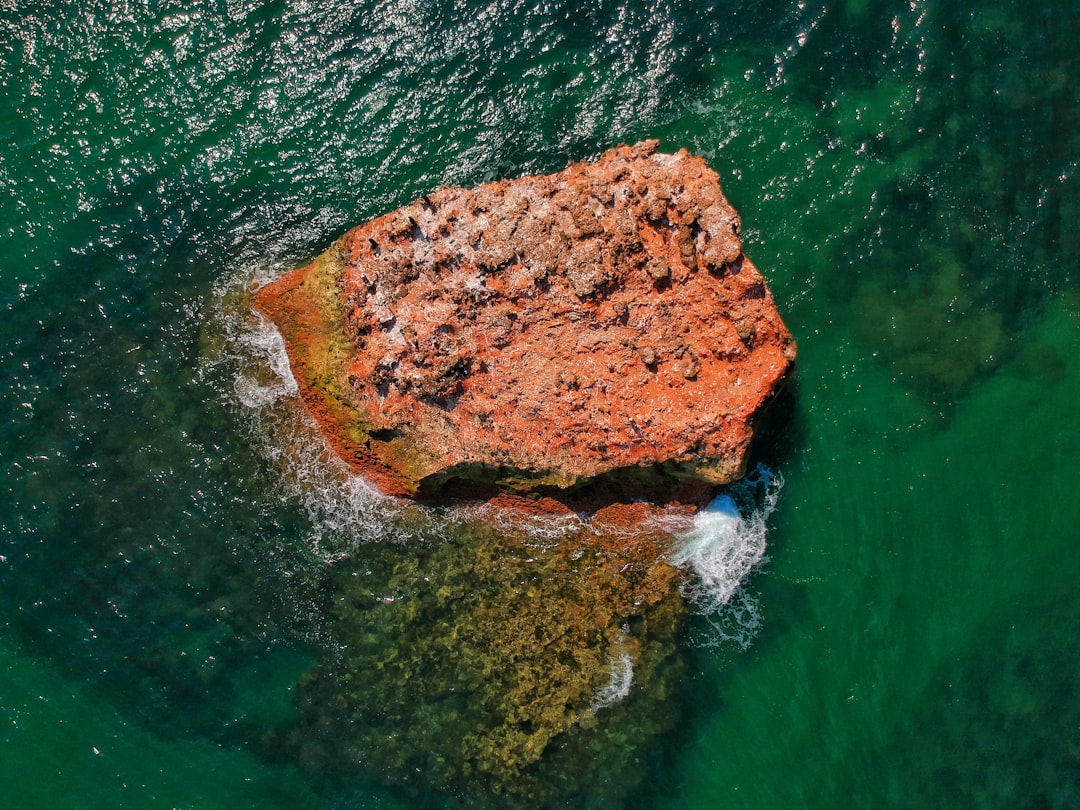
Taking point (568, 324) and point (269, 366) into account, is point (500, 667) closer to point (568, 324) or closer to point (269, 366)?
point (568, 324)

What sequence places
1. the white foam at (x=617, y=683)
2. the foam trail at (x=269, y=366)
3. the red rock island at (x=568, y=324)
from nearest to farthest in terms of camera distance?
the red rock island at (x=568, y=324)
the foam trail at (x=269, y=366)
the white foam at (x=617, y=683)

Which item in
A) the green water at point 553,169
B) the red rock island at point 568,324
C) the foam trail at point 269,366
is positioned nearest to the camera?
the red rock island at point 568,324

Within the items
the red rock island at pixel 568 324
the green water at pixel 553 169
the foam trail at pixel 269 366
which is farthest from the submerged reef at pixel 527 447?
the green water at pixel 553 169

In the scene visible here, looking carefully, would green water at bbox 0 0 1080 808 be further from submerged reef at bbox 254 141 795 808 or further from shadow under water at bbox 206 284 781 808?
submerged reef at bbox 254 141 795 808

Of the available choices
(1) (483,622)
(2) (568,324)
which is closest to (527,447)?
(2) (568,324)

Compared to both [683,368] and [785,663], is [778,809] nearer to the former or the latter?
[785,663]

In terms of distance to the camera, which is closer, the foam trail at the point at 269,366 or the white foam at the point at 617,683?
the foam trail at the point at 269,366

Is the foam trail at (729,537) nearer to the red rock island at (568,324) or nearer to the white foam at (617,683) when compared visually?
the red rock island at (568,324)

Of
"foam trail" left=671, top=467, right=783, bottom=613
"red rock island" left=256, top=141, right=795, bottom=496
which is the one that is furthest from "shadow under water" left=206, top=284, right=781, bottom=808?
"red rock island" left=256, top=141, right=795, bottom=496
